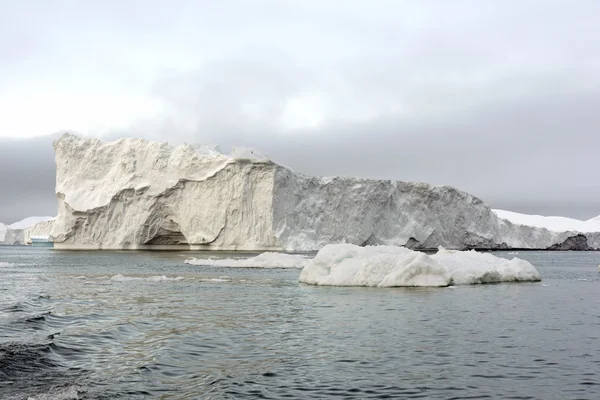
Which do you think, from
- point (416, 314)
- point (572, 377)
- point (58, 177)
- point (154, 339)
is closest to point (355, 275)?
point (416, 314)

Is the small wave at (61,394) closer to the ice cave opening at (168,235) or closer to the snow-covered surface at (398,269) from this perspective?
the snow-covered surface at (398,269)

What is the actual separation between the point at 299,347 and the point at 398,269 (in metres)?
10.1

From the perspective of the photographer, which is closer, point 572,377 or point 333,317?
point 572,377

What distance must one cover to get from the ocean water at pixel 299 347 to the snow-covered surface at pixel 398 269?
287 centimetres

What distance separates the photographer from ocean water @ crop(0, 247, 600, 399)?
591 centimetres

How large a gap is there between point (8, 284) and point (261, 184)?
3041cm

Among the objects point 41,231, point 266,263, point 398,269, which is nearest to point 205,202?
point 266,263

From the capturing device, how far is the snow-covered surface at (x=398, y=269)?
17516mm

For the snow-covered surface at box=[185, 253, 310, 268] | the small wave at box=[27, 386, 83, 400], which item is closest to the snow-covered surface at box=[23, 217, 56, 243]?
the snow-covered surface at box=[185, 253, 310, 268]

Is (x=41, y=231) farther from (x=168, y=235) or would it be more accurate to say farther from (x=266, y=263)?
(x=266, y=263)

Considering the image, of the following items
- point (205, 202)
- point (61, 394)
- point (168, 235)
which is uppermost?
point (205, 202)

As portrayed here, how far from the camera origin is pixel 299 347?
7.99m

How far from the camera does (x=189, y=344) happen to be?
8250 millimetres

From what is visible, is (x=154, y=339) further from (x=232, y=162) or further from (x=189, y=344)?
(x=232, y=162)
